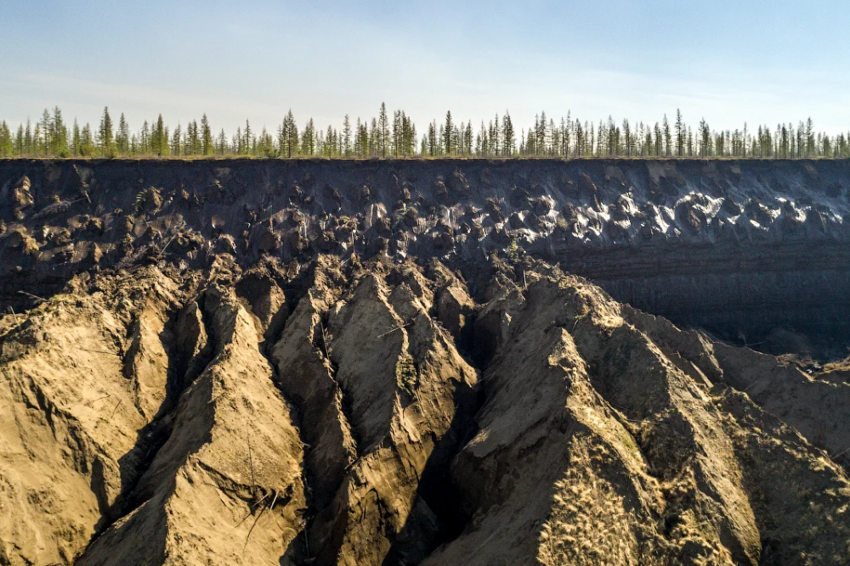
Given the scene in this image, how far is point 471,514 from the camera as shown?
66.7 feet

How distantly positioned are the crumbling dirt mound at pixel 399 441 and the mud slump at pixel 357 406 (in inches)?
3.9

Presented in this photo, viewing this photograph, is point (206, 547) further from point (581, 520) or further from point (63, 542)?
point (581, 520)

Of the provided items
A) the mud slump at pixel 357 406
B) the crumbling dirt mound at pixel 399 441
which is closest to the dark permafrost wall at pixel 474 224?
the mud slump at pixel 357 406

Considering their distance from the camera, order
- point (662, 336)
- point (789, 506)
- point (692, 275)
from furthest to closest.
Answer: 1. point (692, 275)
2. point (662, 336)
3. point (789, 506)

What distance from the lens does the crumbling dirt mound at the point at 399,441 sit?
55.2ft

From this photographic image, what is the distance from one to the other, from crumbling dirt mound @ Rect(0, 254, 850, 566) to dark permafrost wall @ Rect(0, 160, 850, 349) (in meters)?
14.3

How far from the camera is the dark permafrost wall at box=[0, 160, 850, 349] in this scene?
143 ft

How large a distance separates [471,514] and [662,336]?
17317 millimetres

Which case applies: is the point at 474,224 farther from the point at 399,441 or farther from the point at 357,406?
the point at 399,441

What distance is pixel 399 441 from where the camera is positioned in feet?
73.4

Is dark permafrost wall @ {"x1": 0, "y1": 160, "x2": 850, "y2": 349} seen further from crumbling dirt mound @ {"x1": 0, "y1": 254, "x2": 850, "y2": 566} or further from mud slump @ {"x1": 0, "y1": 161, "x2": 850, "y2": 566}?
crumbling dirt mound @ {"x1": 0, "y1": 254, "x2": 850, "y2": 566}

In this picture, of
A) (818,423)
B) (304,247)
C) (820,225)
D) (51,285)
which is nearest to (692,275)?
(820,225)

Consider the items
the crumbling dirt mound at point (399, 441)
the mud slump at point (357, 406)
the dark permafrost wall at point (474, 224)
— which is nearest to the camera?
the crumbling dirt mound at point (399, 441)

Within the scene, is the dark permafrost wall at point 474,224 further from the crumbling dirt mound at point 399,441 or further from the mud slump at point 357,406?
the crumbling dirt mound at point 399,441
